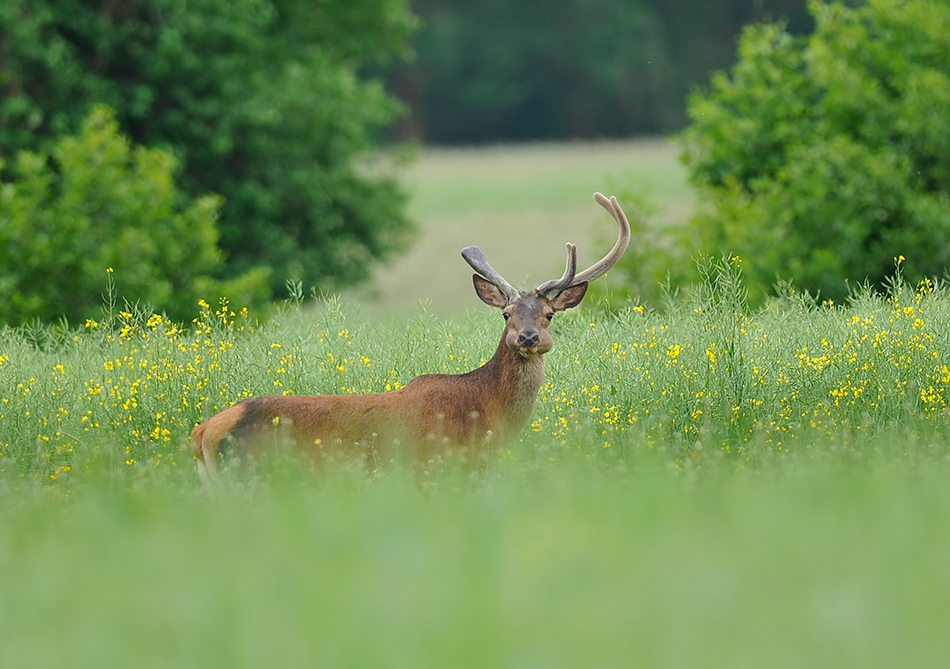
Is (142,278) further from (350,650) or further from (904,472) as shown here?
(350,650)

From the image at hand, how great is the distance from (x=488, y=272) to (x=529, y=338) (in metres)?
0.64

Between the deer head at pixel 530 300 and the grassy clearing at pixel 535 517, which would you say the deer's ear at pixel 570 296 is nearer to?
the deer head at pixel 530 300

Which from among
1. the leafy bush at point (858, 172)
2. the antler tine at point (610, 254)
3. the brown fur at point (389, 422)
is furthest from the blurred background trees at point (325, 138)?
the brown fur at point (389, 422)

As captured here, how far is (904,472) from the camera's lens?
661 centimetres

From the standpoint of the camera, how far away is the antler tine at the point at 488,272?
7.73 m

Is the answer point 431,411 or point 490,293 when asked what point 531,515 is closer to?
point 431,411

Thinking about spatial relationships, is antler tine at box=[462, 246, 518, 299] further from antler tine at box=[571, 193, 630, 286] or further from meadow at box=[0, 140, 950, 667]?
meadow at box=[0, 140, 950, 667]

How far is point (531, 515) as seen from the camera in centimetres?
558

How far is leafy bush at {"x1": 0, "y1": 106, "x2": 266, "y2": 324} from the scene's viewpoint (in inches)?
556

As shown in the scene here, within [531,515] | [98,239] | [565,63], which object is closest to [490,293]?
[531,515]

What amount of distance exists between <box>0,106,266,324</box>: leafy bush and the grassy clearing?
4.30 metres

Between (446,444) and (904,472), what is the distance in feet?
7.74

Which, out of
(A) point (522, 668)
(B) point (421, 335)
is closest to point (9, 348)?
(B) point (421, 335)

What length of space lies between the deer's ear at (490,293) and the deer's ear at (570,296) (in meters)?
0.31
